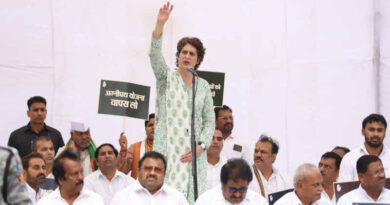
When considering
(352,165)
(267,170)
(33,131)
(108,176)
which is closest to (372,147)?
(352,165)

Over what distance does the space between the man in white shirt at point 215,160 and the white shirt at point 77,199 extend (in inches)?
70.5

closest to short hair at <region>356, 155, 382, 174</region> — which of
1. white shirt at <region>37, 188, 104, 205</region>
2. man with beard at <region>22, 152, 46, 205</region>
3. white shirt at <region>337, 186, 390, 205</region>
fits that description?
white shirt at <region>337, 186, 390, 205</region>

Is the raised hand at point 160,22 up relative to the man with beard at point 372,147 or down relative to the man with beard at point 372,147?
up

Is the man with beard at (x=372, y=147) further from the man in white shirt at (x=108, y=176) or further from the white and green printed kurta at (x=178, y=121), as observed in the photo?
the man in white shirt at (x=108, y=176)

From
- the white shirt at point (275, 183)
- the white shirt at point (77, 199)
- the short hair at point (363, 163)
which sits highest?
the short hair at point (363, 163)

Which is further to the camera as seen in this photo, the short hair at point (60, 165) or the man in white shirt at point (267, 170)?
the man in white shirt at point (267, 170)

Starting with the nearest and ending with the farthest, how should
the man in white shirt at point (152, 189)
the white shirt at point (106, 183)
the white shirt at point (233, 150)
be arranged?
the man in white shirt at point (152, 189), the white shirt at point (106, 183), the white shirt at point (233, 150)

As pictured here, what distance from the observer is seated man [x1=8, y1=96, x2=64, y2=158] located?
26.5 ft

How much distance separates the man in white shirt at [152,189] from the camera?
246 inches

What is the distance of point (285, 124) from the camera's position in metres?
9.82

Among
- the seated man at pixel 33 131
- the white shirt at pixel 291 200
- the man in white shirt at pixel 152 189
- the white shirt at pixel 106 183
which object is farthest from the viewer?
the seated man at pixel 33 131

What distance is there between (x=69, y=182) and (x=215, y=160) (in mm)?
2270

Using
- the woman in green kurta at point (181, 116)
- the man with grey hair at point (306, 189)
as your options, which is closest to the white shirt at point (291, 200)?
the man with grey hair at point (306, 189)

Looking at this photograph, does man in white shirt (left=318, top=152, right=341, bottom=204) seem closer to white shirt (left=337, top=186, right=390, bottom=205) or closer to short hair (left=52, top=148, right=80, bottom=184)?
white shirt (left=337, top=186, right=390, bottom=205)
